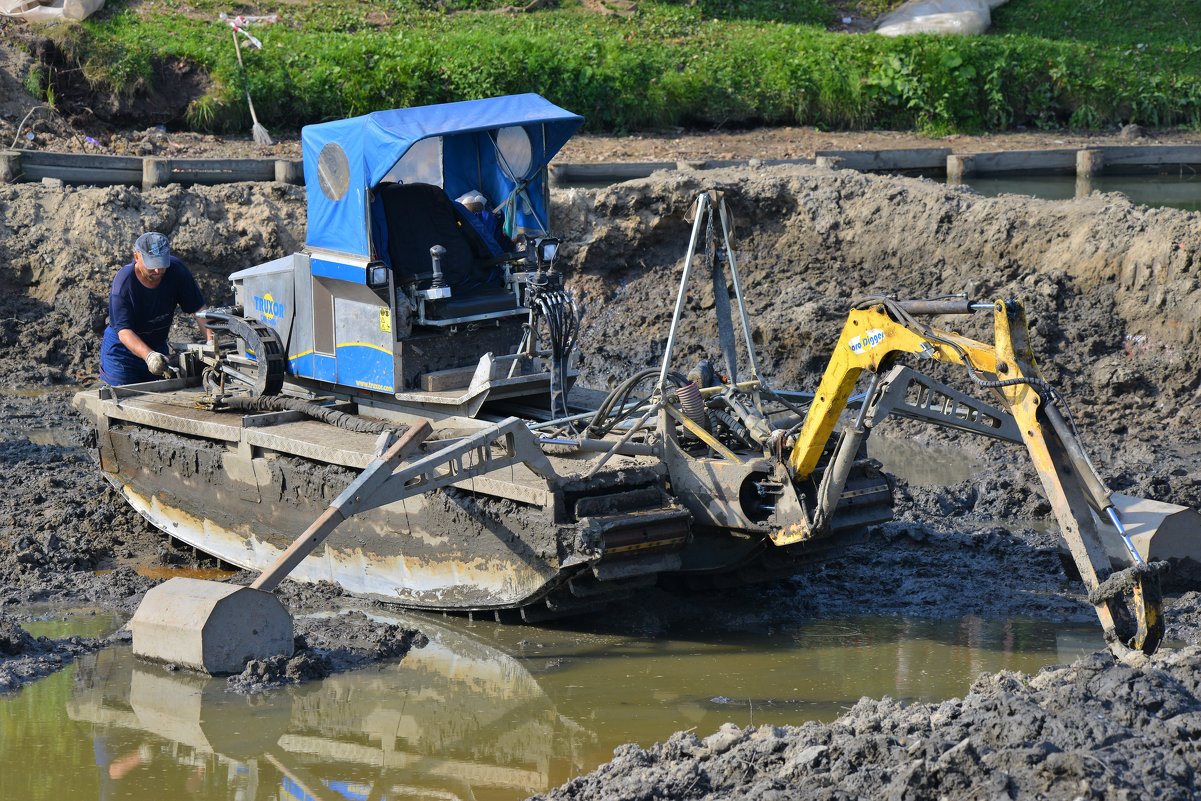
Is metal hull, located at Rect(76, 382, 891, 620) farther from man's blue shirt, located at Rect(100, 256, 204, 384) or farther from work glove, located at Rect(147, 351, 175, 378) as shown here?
man's blue shirt, located at Rect(100, 256, 204, 384)

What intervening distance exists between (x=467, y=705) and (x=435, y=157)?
392cm

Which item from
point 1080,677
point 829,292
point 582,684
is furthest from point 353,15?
point 1080,677

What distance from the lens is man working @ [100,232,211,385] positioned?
410 inches

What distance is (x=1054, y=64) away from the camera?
23.5 metres

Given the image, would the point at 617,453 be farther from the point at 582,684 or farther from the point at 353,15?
the point at 353,15

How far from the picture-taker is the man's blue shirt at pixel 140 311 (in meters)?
10.5

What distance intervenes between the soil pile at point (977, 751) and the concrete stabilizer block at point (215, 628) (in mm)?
2371

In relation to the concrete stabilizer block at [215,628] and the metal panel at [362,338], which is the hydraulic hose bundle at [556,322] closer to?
the metal panel at [362,338]

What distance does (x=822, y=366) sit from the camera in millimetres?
13844

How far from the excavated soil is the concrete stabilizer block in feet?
0.61

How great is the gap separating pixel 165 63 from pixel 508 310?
13330 mm

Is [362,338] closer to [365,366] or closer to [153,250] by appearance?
[365,366]

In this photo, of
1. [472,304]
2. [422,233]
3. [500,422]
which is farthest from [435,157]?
[500,422]

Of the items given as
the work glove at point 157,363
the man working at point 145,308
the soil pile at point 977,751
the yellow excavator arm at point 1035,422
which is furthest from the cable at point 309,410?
the soil pile at point 977,751
